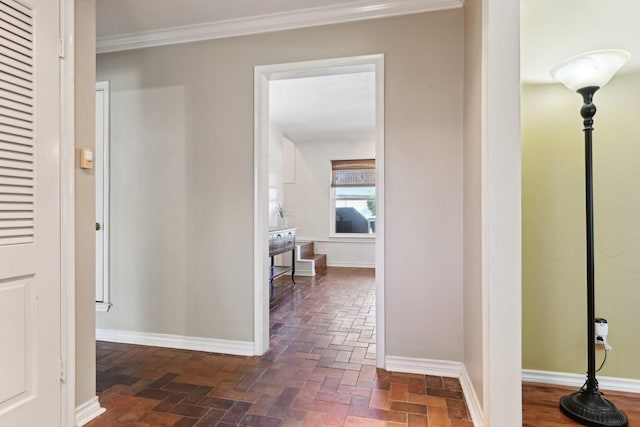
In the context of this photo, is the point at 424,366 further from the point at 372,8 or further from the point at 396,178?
the point at 372,8

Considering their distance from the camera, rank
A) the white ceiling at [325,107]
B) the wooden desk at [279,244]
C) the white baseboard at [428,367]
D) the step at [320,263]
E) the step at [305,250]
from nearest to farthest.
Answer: the white baseboard at [428,367], the white ceiling at [325,107], the wooden desk at [279,244], the step at [305,250], the step at [320,263]

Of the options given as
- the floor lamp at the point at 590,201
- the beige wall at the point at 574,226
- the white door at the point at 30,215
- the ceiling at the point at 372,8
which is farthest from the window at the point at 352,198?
the white door at the point at 30,215

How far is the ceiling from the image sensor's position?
1.60 m

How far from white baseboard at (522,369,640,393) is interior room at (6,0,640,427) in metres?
0.01

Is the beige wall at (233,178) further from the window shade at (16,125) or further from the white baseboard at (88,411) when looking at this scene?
the window shade at (16,125)

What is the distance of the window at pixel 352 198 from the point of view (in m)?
6.91

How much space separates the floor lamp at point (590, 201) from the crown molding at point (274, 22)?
89 cm

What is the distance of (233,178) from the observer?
2.64 m

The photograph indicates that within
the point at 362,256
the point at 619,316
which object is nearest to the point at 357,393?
the point at 619,316

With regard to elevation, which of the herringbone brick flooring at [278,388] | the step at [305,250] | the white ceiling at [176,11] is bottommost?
the herringbone brick flooring at [278,388]

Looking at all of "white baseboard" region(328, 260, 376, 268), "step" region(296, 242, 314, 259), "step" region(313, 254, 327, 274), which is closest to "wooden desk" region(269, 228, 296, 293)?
"step" region(296, 242, 314, 259)

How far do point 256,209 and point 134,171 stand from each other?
1.13 m

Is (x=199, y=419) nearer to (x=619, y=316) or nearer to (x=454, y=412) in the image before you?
(x=454, y=412)

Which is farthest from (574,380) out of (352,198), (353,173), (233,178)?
(353,173)
